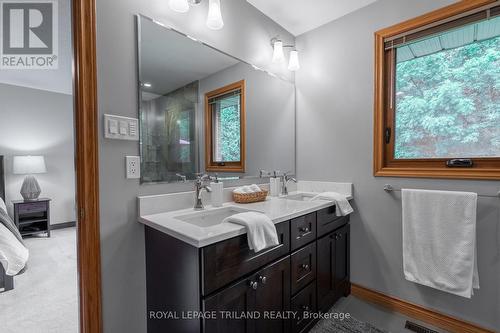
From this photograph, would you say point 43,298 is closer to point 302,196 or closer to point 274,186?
point 274,186

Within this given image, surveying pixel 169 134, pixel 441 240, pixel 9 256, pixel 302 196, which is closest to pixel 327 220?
pixel 302 196

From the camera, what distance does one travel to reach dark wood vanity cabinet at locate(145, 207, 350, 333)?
978 millimetres

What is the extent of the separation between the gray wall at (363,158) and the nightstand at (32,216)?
13.1ft

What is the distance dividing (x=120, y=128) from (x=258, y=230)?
0.86 m

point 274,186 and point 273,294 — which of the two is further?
point 274,186

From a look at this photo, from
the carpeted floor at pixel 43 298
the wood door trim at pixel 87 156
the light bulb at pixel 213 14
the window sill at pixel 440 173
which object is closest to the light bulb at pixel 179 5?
the light bulb at pixel 213 14

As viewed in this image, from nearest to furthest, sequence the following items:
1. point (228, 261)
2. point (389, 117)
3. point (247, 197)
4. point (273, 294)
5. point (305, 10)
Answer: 1. point (228, 261)
2. point (273, 294)
3. point (247, 197)
4. point (389, 117)
5. point (305, 10)

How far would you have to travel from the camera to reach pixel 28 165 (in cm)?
367

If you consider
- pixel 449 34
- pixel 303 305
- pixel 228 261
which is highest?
pixel 449 34

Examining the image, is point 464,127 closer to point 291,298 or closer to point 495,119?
point 495,119

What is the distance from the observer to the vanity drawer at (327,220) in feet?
5.32

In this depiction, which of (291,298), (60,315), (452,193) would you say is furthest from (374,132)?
(60,315)

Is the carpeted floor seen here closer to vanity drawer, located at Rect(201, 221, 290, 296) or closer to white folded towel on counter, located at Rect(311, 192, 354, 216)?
vanity drawer, located at Rect(201, 221, 290, 296)

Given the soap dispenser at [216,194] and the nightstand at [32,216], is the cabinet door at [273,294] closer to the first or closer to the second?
the soap dispenser at [216,194]
